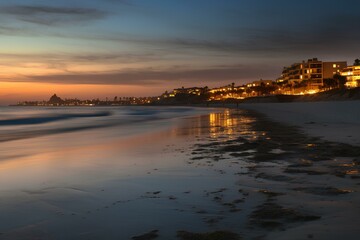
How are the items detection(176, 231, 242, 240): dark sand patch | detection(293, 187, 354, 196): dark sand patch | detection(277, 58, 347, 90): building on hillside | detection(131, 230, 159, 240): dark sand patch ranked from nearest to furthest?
detection(176, 231, 242, 240): dark sand patch → detection(131, 230, 159, 240): dark sand patch → detection(293, 187, 354, 196): dark sand patch → detection(277, 58, 347, 90): building on hillside

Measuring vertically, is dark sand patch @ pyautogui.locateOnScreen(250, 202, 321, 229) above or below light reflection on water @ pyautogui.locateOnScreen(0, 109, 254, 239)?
above

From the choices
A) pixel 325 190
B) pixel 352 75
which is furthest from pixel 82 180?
pixel 352 75

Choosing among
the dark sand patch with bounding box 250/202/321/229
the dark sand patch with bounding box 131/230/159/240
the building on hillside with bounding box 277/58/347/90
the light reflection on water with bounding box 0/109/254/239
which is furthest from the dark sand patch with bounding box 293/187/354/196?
the building on hillside with bounding box 277/58/347/90

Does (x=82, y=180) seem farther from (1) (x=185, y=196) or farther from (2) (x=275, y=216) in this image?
(2) (x=275, y=216)

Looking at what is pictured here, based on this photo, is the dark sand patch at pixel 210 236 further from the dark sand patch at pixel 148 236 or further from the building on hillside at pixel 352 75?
the building on hillside at pixel 352 75

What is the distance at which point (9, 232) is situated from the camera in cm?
453

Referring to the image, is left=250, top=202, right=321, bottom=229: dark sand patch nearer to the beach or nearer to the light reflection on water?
the beach

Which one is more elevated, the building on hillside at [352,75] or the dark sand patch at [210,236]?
the building on hillside at [352,75]

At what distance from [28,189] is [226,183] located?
3831mm

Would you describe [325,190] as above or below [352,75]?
below

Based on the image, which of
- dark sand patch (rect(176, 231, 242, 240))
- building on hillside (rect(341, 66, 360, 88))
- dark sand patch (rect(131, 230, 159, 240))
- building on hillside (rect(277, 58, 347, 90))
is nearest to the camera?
dark sand patch (rect(176, 231, 242, 240))

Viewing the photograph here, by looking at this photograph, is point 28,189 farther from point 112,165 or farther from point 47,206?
point 112,165

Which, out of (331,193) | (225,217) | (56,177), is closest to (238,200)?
(225,217)

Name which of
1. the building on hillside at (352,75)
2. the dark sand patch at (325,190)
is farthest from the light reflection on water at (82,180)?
the building on hillside at (352,75)
